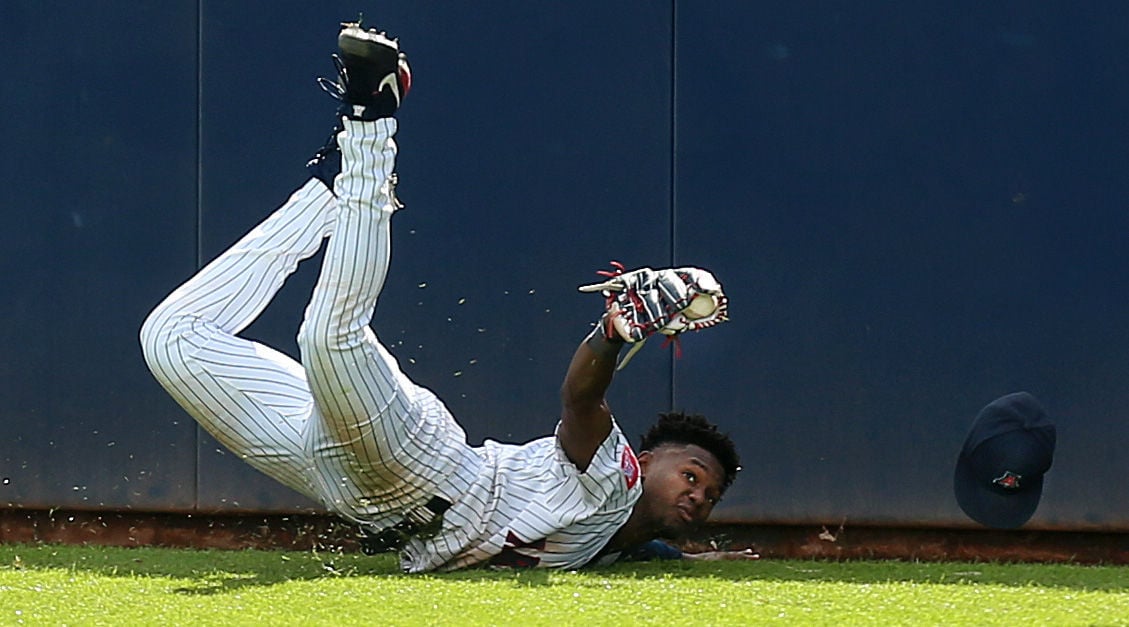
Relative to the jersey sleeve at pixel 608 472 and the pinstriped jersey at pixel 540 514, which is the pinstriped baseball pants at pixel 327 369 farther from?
the jersey sleeve at pixel 608 472

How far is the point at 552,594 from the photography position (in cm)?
468

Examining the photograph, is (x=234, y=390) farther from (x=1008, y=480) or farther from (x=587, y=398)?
(x=1008, y=480)

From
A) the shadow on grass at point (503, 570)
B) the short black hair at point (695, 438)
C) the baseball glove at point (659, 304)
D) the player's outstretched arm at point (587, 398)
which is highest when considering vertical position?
the baseball glove at point (659, 304)

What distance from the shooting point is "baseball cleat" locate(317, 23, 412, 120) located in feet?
15.2

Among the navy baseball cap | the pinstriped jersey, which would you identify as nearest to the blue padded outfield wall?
the navy baseball cap

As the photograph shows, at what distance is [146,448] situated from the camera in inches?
259

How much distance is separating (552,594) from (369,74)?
55.6 inches

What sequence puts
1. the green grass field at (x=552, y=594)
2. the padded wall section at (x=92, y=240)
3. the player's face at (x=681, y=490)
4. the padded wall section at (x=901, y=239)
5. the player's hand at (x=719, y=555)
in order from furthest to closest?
1. the padded wall section at (x=92, y=240)
2. the padded wall section at (x=901, y=239)
3. the player's hand at (x=719, y=555)
4. the player's face at (x=681, y=490)
5. the green grass field at (x=552, y=594)

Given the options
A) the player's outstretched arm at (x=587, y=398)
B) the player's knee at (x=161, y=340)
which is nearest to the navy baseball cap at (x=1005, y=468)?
the player's outstretched arm at (x=587, y=398)

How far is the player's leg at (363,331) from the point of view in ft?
15.6

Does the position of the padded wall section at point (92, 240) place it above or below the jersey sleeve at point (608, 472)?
above

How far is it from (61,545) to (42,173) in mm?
1339

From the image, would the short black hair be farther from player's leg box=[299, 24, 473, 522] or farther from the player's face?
player's leg box=[299, 24, 473, 522]

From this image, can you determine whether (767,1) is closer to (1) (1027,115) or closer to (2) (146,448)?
(1) (1027,115)
